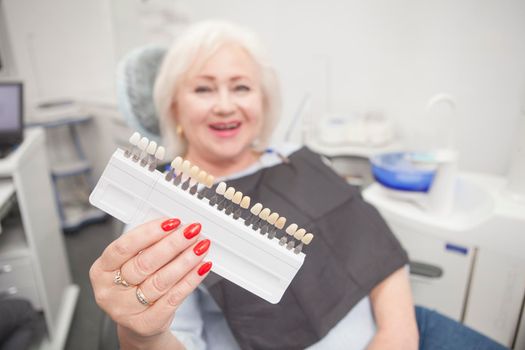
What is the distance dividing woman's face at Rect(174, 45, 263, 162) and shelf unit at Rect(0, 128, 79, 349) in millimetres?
744

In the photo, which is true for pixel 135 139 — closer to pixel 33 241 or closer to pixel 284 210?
pixel 284 210

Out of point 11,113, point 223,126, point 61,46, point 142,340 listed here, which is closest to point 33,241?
point 11,113

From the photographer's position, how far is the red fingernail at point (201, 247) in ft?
1.68

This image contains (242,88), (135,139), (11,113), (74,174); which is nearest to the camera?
(135,139)

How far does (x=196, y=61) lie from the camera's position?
37.9 inches

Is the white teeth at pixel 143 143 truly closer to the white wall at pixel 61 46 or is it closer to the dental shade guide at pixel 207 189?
the dental shade guide at pixel 207 189

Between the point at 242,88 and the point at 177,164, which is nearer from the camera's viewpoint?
the point at 177,164

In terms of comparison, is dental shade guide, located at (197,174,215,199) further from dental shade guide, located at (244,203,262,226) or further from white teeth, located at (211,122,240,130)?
white teeth, located at (211,122,240,130)

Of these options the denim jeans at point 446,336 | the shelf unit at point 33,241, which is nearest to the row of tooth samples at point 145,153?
the denim jeans at point 446,336

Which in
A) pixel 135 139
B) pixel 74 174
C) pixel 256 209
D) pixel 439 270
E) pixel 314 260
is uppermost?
pixel 135 139

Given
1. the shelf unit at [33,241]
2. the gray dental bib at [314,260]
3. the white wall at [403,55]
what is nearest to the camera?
the gray dental bib at [314,260]

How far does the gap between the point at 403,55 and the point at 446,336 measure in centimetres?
101

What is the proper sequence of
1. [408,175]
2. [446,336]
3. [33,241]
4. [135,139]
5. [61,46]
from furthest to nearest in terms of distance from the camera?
[61,46]
[33,241]
[408,175]
[446,336]
[135,139]

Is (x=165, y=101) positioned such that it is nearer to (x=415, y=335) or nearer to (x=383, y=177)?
(x=383, y=177)
